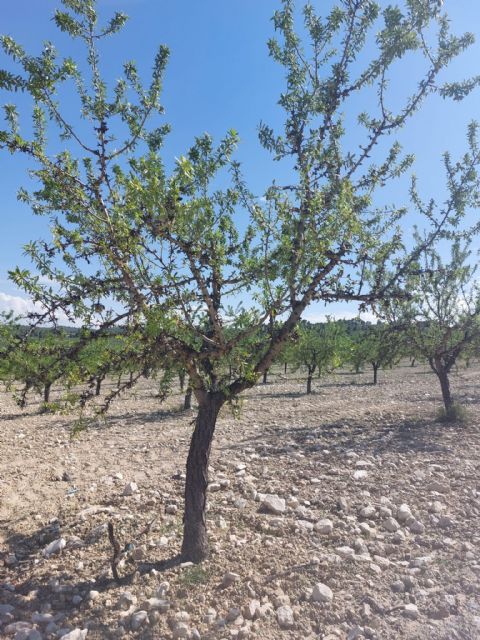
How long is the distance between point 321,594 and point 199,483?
1.92 meters

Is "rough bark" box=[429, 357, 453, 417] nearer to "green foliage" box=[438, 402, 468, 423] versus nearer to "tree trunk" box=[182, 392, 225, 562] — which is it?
"green foliage" box=[438, 402, 468, 423]

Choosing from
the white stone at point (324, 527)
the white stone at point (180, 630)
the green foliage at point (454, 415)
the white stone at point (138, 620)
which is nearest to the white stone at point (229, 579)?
the white stone at point (180, 630)

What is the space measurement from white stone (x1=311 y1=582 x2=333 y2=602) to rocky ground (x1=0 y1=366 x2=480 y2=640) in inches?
0.4

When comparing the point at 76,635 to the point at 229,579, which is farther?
the point at 229,579

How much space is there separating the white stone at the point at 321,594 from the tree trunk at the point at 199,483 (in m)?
1.51

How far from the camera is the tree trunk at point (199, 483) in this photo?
5660 millimetres

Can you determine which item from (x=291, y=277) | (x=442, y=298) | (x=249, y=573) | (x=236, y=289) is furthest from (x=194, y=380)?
(x=442, y=298)

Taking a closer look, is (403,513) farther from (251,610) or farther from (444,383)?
(444,383)

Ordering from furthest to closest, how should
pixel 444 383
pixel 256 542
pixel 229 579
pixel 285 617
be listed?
1. pixel 444 383
2. pixel 256 542
3. pixel 229 579
4. pixel 285 617

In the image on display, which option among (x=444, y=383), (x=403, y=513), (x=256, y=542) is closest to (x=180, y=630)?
(x=256, y=542)

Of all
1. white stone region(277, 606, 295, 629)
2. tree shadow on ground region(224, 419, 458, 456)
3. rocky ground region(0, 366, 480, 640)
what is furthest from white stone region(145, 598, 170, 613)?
tree shadow on ground region(224, 419, 458, 456)

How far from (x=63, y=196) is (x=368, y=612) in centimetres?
529

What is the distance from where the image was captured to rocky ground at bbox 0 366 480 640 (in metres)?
4.55

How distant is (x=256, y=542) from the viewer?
604cm
